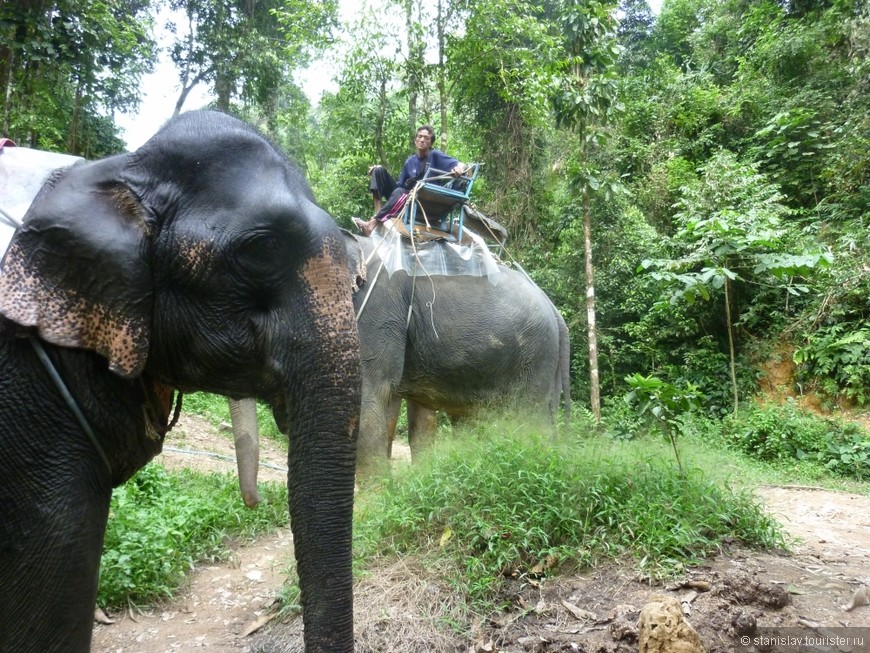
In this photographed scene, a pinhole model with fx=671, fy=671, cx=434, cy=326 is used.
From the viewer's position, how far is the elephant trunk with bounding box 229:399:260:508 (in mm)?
3482

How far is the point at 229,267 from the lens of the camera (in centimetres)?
171

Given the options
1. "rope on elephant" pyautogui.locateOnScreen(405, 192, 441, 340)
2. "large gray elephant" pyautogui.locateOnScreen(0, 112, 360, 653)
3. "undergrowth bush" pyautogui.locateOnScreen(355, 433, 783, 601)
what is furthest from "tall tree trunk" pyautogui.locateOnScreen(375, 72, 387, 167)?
"large gray elephant" pyautogui.locateOnScreen(0, 112, 360, 653)

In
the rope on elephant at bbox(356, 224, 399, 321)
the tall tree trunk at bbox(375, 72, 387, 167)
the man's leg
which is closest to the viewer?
the rope on elephant at bbox(356, 224, 399, 321)

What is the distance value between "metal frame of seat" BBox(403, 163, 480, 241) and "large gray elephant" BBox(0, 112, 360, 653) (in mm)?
3784

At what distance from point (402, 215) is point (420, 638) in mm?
3479

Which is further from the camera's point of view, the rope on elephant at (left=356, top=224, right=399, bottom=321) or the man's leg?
the man's leg

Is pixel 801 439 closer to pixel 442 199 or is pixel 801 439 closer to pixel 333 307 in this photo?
pixel 442 199

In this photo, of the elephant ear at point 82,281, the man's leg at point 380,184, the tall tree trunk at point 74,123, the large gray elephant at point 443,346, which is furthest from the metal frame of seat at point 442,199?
the tall tree trunk at point 74,123

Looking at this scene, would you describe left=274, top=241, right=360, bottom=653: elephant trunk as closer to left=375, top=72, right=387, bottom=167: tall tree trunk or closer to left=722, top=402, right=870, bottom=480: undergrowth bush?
left=722, top=402, right=870, bottom=480: undergrowth bush

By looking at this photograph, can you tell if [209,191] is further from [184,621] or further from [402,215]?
[402,215]

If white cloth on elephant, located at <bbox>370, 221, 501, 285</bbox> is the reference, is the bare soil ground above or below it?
below

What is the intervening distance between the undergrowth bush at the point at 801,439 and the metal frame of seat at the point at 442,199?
205 inches

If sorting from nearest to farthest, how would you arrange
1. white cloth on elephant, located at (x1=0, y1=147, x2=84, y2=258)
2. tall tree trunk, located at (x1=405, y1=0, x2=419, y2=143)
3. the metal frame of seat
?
white cloth on elephant, located at (x1=0, y1=147, x2=84, y2=258) < the metal frame of seat < tall tree trunk, located at (x1=405, y1=0, x2=419, y2=143)

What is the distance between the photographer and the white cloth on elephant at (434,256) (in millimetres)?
5402
